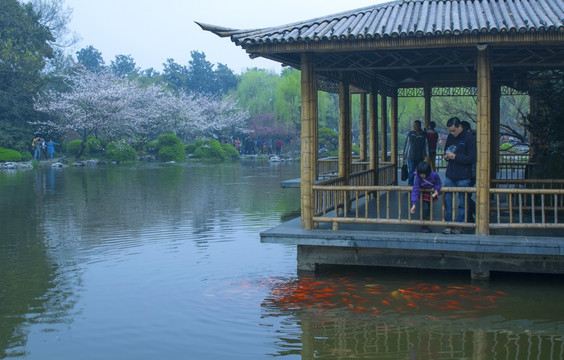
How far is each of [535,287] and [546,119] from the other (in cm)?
497


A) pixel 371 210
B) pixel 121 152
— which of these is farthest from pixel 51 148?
pixel 371 210

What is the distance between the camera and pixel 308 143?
33.0 feet

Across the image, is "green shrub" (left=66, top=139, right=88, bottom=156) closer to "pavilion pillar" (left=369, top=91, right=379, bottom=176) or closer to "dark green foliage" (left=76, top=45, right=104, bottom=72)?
"pavilion pillar" (left=369, top=91, right=379, bottom=176)

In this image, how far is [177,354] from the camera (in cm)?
678

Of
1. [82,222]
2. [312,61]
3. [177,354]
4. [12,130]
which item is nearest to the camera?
[177,354]

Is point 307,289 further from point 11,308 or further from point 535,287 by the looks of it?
point 11,308

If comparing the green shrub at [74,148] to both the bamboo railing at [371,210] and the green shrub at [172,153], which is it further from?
the bamboo railing at [371,210]

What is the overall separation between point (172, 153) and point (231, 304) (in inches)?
1488

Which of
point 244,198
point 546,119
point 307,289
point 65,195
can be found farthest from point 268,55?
point 65,195

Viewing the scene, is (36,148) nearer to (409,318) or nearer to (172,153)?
(172,153)

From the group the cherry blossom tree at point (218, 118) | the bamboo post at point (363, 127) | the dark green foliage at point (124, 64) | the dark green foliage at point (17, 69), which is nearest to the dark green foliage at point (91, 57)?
the dark green foliage at point (124, 64)

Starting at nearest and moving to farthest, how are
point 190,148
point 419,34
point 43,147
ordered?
point 419,34 → point 43,147 → point 190,148

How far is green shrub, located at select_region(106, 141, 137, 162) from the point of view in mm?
43031

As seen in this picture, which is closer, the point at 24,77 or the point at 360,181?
the point at 360,181
